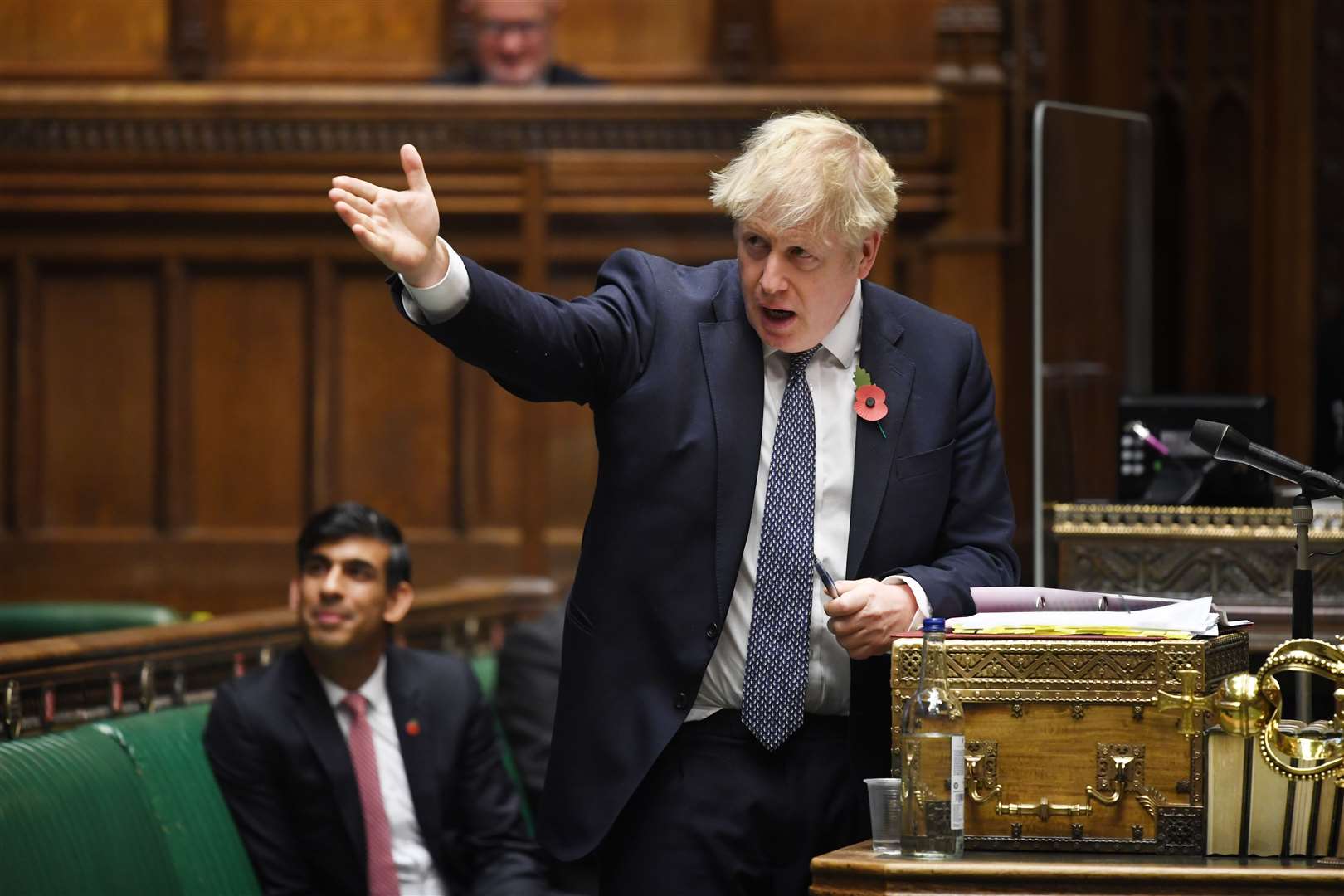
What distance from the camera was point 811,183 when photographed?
8.05 ft

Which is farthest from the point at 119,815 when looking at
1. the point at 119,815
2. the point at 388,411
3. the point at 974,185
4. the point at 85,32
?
the point at 85,32

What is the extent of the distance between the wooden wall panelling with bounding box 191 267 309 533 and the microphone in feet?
13.2

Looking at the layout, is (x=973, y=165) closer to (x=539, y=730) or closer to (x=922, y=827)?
(x=539, y=730)

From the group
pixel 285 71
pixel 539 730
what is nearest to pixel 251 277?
pixel 285 71

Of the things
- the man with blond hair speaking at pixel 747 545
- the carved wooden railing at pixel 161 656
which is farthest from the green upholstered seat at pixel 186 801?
the man with blond hair speaking at pixel 747 545

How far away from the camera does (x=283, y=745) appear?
3.96 metres

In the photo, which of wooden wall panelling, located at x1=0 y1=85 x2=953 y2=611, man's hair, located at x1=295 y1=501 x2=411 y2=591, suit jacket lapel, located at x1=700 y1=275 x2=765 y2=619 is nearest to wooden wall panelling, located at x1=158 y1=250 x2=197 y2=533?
wooden wall panelling, located at x1=0 y1=85 x2=953 y2=611

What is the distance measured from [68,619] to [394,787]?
1631 mm

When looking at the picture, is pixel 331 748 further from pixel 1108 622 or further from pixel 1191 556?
pixel 1108 622

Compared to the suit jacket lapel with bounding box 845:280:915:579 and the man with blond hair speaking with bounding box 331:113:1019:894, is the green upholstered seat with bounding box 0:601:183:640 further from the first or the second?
the suit jacket lapel with bounding box 845:280:915:579

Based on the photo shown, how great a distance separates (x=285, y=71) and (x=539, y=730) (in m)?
3.23

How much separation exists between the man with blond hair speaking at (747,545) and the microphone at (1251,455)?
1.07 feet

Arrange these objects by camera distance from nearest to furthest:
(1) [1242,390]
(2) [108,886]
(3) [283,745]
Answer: (2) [108,886] < (3) [283,745] < (1) [1242,390]

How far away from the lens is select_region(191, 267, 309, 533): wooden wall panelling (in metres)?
6.14
